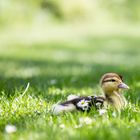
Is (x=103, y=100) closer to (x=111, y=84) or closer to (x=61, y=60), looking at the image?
(x=111, y=84)

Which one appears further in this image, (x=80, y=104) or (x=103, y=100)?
(x=103, y=100)

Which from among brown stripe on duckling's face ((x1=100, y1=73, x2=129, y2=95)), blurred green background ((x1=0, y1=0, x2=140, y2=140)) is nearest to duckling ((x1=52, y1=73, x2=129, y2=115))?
brown stripe on duckling's face ((x1=100, y1=73, x2=129, y2=95))

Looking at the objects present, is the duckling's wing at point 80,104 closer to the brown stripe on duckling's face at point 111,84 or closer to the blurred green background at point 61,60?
the blurred green background at point 61,60

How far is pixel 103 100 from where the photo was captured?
19.0ft

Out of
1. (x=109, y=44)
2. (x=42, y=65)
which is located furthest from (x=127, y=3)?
(x=42, y=65)

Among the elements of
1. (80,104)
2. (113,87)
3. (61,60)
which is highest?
(61,60)

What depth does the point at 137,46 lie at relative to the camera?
24.2 m

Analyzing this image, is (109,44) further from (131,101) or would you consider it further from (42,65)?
(131,101)

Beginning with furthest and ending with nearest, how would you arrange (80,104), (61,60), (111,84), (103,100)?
(61,60)
(111,84)
(103,100)
(80,104)

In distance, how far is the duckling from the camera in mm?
5449

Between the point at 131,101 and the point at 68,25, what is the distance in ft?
97.3

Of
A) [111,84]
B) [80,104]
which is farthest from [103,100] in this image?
[80,104]

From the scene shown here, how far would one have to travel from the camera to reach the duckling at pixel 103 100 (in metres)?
5.45

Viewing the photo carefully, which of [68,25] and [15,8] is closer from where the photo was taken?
[15,8]
